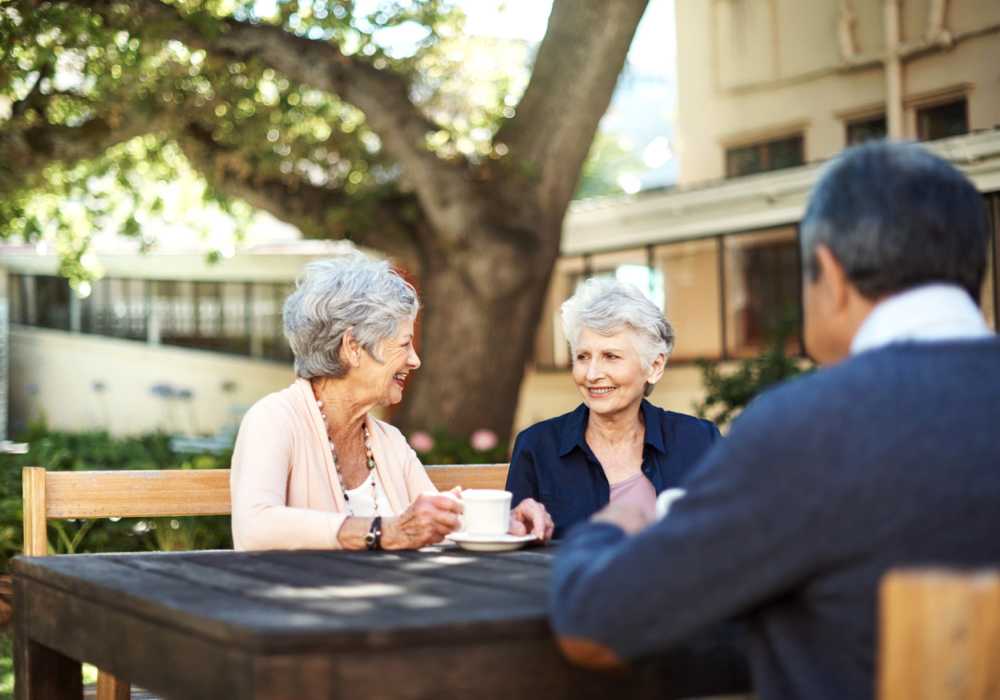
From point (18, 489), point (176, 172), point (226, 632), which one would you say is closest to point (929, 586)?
point (226, 632)

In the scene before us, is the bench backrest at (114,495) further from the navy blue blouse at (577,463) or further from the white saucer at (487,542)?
the white saucer at (487,542)

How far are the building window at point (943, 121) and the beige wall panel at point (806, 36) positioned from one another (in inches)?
54.2

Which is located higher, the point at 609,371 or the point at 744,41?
the point at 744,41

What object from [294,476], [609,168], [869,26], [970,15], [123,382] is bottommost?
[123,382]

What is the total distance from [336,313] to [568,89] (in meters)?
8.10

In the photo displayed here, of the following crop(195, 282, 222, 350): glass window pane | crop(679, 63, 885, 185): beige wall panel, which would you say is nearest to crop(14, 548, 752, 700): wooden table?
crop(679, 63, 885, 185): beige wall panel

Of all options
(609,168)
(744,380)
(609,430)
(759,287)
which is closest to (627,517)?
(609,430)

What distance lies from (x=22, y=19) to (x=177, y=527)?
5.10 metres

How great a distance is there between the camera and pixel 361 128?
1420cm

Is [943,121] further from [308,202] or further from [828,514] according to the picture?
[828,514]

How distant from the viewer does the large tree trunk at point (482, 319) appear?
11977 millimetres

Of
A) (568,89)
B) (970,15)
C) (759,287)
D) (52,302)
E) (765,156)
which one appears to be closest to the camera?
(568,89)

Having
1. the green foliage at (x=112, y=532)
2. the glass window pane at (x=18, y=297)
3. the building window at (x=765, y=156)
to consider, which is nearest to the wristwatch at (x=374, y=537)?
the green foliage at (x=112, y=532)

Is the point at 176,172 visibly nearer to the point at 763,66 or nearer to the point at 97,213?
the point at 97,213
